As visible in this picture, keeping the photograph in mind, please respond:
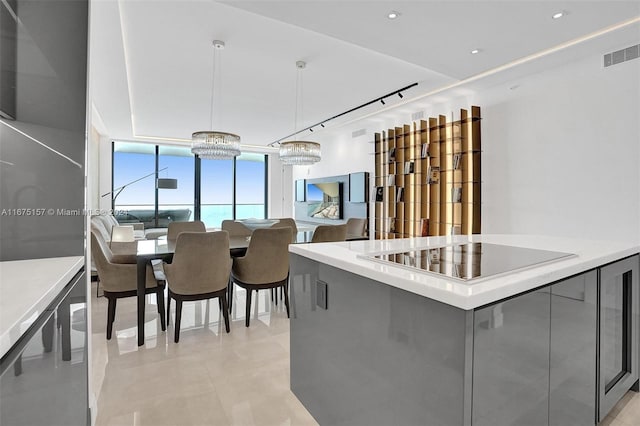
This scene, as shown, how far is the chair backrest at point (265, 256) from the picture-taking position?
2984mm

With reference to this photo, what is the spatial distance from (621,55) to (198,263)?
4.62 metres

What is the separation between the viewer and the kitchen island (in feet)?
3.15

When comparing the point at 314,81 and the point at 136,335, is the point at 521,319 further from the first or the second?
the point at 314,81

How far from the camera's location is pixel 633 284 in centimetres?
177

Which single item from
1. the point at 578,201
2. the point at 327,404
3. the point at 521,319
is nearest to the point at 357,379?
the point at 327,404

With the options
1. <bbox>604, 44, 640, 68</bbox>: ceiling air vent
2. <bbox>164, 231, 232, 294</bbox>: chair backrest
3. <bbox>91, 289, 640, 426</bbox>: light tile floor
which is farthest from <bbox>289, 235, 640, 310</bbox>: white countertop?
<bbox>604, 44, 640, 68</bbox>: ceiling air vent

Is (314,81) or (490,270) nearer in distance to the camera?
(490,270)

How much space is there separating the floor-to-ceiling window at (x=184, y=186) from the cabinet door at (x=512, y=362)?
309 inches

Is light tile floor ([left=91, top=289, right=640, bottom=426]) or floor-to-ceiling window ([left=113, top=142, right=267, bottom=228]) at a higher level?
floor-to-ceiling window ([left=113, top=142, right=267, bottom=228])

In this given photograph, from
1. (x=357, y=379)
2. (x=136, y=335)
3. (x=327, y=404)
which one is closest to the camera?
(x=357, y=379)

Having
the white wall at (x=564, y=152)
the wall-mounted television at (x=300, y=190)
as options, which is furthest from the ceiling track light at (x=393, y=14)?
the wall-mounted television at (x=300, y=190)

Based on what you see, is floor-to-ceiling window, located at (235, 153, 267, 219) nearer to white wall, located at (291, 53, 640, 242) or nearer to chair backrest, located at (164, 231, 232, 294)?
white wall, located at (291, 53, 640, 242)

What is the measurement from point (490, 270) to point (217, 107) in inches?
201

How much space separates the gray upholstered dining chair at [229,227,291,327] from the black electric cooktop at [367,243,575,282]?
167 centimetres
